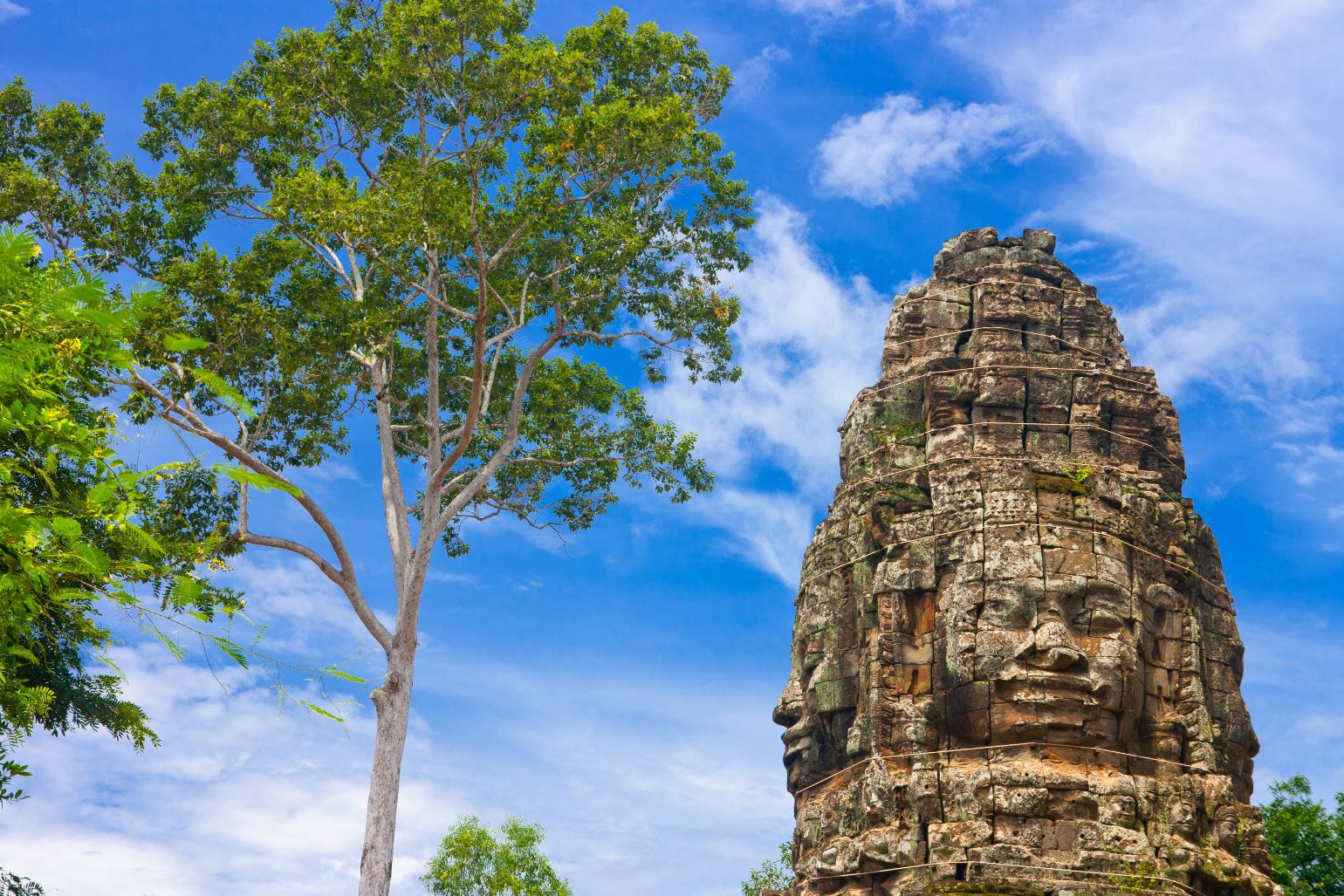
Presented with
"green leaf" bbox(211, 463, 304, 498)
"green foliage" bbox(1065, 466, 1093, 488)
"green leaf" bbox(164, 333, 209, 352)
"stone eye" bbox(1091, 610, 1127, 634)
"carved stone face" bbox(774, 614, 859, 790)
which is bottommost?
"green leaf" bbox(211, 463, 304, 498)

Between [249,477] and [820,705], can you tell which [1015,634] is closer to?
[820,705]

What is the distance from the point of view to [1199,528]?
2550cm

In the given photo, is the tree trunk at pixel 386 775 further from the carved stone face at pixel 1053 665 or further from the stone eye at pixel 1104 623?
the stone eye at pixel 1104 623

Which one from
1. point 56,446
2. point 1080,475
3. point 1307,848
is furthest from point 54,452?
point 1307,848

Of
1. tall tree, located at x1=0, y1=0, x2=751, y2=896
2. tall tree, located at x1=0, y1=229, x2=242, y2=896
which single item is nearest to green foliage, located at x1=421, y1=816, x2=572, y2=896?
tall tree, located at x1=0, y1=0, x2=751, y2=896

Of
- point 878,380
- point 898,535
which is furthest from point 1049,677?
point 878,380

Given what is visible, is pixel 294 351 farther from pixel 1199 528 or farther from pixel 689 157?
pixel 1199 528

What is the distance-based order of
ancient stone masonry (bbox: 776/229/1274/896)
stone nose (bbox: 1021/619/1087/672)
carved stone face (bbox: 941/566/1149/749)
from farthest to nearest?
stone nose (bbox: 1021/619/1087/672), carved stone face (bbox: 941/566/1149/749), ancient stone masonry (bbox: 776/229/1274/896)

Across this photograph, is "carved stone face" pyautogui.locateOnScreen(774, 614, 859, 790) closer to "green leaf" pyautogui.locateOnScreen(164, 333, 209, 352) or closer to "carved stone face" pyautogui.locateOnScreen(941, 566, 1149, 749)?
→ "carved stone face" pyautogui.locateOnScreen(941, 566, 1149, 749)

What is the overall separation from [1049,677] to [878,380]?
8089 millimetres

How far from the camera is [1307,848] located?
30.7 metres

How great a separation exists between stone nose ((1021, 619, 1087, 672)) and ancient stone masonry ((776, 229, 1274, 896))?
4 cm

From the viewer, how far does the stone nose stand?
22.0 meters

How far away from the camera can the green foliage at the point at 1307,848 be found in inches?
1182
